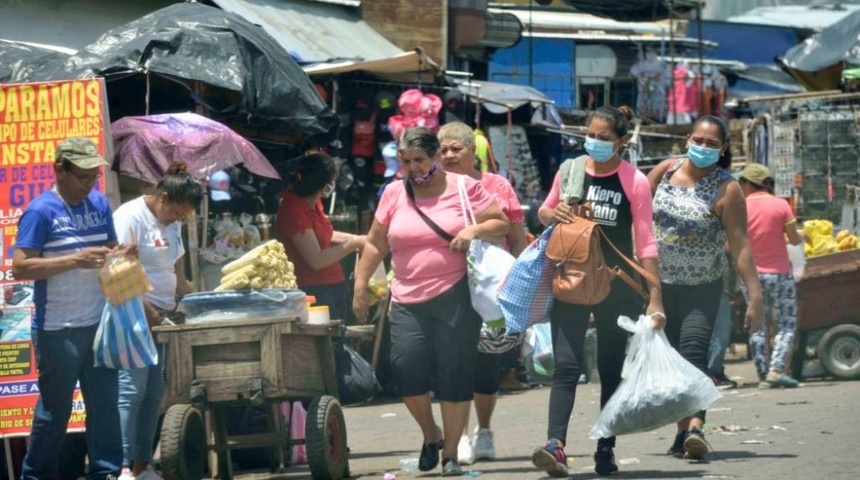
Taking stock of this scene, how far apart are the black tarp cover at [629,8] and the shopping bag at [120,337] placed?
16.7m

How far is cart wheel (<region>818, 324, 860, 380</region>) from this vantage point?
48.5ft

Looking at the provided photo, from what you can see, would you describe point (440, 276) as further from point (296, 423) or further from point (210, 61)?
point (210, 61)

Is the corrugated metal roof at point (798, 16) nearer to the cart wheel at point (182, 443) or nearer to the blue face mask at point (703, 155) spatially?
the blue face mask at point (703, 155)

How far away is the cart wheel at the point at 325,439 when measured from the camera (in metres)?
9.07

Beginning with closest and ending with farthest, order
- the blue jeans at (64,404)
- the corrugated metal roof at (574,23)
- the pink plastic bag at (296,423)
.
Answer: the blue jeans at (64,404) → the pink plastic bag at (296,423) → the corrugated metal roof at (574,23)

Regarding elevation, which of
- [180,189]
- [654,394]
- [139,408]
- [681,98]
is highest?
[681,98]

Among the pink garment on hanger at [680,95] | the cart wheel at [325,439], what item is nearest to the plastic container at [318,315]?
the cart wheel at [325,439]

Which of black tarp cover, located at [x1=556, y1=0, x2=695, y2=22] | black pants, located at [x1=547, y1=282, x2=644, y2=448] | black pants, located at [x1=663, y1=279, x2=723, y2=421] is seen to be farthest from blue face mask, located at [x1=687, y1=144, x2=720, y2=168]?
black tarp cover, located at [x1=556, y1=0, x2=695, y2=22]

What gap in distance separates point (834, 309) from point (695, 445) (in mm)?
6305

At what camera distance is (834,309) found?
15031 mm

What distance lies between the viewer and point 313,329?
9.28 meters

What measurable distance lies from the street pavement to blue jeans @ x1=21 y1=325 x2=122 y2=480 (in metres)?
1.52

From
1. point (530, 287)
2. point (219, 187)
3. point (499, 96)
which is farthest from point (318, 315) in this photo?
point (499, 96)

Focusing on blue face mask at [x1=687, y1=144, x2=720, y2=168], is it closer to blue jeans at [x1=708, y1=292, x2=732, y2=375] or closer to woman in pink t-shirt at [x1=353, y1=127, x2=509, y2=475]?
woman in pink t-shirt at [x1=353, y1=127, x2=509, y2=475]
